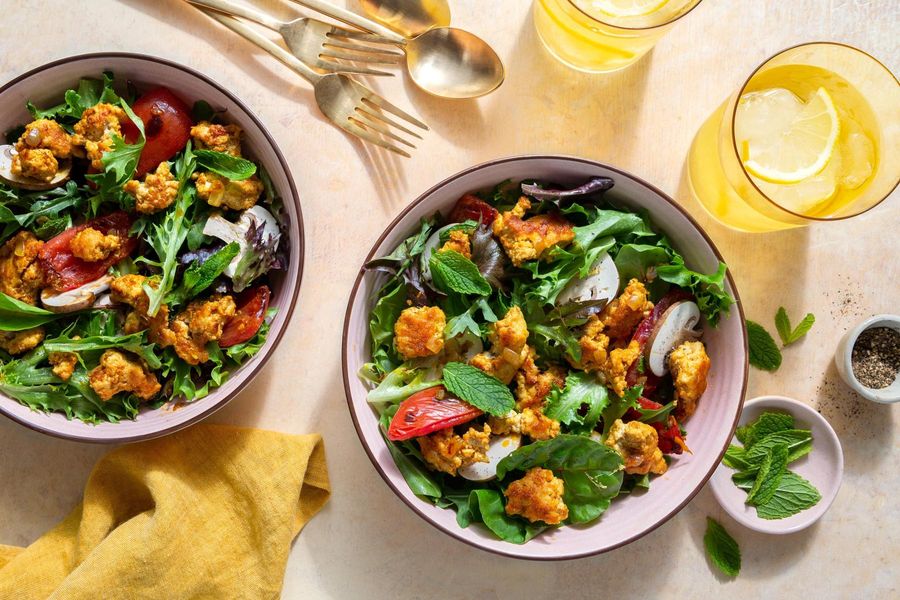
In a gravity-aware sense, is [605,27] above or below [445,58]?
above

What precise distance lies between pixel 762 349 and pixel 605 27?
1.17 m

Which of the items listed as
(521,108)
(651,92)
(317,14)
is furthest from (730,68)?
(317,14)

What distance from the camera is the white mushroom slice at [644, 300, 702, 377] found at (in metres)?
1.99

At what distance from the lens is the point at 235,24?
7.32 feet

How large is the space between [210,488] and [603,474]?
4.12 ft

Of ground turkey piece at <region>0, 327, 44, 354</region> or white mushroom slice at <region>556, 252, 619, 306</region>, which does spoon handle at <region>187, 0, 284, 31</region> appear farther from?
white mushroom slice at <region>556, 252, 619, 306</region>

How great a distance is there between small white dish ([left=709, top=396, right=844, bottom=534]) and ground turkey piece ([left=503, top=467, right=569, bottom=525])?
0.64m

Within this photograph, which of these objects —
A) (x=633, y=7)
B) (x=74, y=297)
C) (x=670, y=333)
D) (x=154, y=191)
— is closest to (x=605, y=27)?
(x=633, y=7)

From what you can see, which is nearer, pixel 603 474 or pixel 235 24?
pixel 603 474

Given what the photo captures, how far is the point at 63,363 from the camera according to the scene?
1.98 metres

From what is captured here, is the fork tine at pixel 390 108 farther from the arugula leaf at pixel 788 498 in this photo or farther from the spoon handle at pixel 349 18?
the arugula leaf at pixel 788 498

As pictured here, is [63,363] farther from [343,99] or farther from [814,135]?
[814,135]

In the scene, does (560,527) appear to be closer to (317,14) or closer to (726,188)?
(726,188)

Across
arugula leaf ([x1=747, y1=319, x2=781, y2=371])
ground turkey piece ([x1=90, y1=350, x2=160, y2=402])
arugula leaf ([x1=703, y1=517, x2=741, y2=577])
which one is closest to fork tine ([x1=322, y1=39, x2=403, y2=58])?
ground turkey piece ([x1=90, y1=350, x2=160, y2=402])
